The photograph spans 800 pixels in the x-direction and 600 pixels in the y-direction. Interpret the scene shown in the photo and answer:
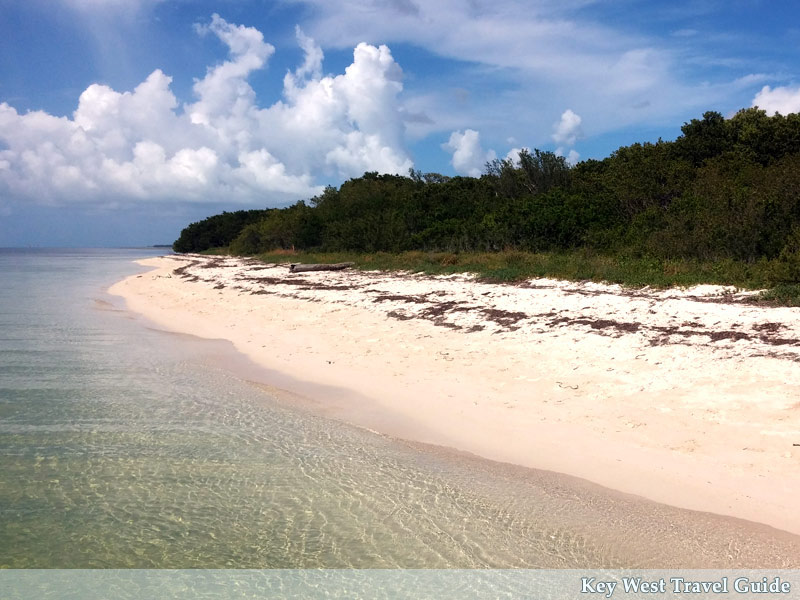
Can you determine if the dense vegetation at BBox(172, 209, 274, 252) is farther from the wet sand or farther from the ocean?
the ocean

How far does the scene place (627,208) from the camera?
2920 centimetres

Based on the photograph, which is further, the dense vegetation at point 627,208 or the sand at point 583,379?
the dense vegetation at point 627,208

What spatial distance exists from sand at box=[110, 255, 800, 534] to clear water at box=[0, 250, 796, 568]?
0.63 metres

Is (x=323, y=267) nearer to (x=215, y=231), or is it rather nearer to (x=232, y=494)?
(x=232, y=494)

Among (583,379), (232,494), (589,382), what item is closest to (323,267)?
(583,379)

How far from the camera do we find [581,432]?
710cm

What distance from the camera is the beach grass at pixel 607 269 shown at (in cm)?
1414

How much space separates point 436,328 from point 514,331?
1.84 metres

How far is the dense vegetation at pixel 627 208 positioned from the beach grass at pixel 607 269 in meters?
0.43

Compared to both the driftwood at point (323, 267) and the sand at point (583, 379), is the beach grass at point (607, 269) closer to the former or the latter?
the sand at point (583, 379)

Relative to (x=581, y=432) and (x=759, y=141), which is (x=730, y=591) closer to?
(x=581, y=432)

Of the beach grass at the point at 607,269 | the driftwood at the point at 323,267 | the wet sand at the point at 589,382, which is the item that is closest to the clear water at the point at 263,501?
the wet sand at the point at 589,382

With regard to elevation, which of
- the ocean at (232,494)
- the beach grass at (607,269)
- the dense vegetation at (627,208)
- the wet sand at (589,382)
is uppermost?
the dense vegetation at (627,208)

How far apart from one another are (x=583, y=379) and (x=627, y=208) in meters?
22.4
